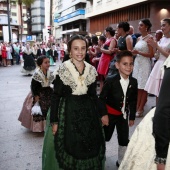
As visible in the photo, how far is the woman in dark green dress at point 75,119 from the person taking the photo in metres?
2.41

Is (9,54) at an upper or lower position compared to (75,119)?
upper

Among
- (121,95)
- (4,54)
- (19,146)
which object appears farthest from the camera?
(4,54)

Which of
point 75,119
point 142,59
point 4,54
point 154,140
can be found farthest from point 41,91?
point 4,54

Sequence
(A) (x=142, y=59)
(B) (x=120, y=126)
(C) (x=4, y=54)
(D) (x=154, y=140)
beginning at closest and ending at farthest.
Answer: (D) (x=154, y=140) < (B) (x=120, y=126) < (A) (x=142, y=59) < (C) (x=4, y=54)

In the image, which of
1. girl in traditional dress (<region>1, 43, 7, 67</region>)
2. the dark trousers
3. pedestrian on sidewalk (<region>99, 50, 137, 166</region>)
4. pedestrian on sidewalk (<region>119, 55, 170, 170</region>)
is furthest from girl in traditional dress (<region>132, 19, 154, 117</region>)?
girl in traditional dress (<region>1, 43, 7, 67</region>)

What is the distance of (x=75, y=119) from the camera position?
2416 mm

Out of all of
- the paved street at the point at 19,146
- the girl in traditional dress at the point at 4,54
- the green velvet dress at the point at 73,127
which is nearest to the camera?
the green velvet dress at the point at 73,127

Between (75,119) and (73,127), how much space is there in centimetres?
8

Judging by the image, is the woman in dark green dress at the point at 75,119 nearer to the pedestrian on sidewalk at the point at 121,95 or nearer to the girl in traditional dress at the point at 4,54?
the pedestrian on sidewalk at the point at 121,95


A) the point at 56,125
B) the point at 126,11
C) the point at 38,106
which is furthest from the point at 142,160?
the point at 126,11

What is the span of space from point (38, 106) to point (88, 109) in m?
1.91

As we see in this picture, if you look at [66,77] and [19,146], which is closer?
[66,77]

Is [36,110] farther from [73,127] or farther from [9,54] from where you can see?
[9,54]

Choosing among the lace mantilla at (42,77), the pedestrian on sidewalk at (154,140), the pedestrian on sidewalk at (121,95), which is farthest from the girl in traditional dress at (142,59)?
the pedestrian on sidewalk at (154,140)
